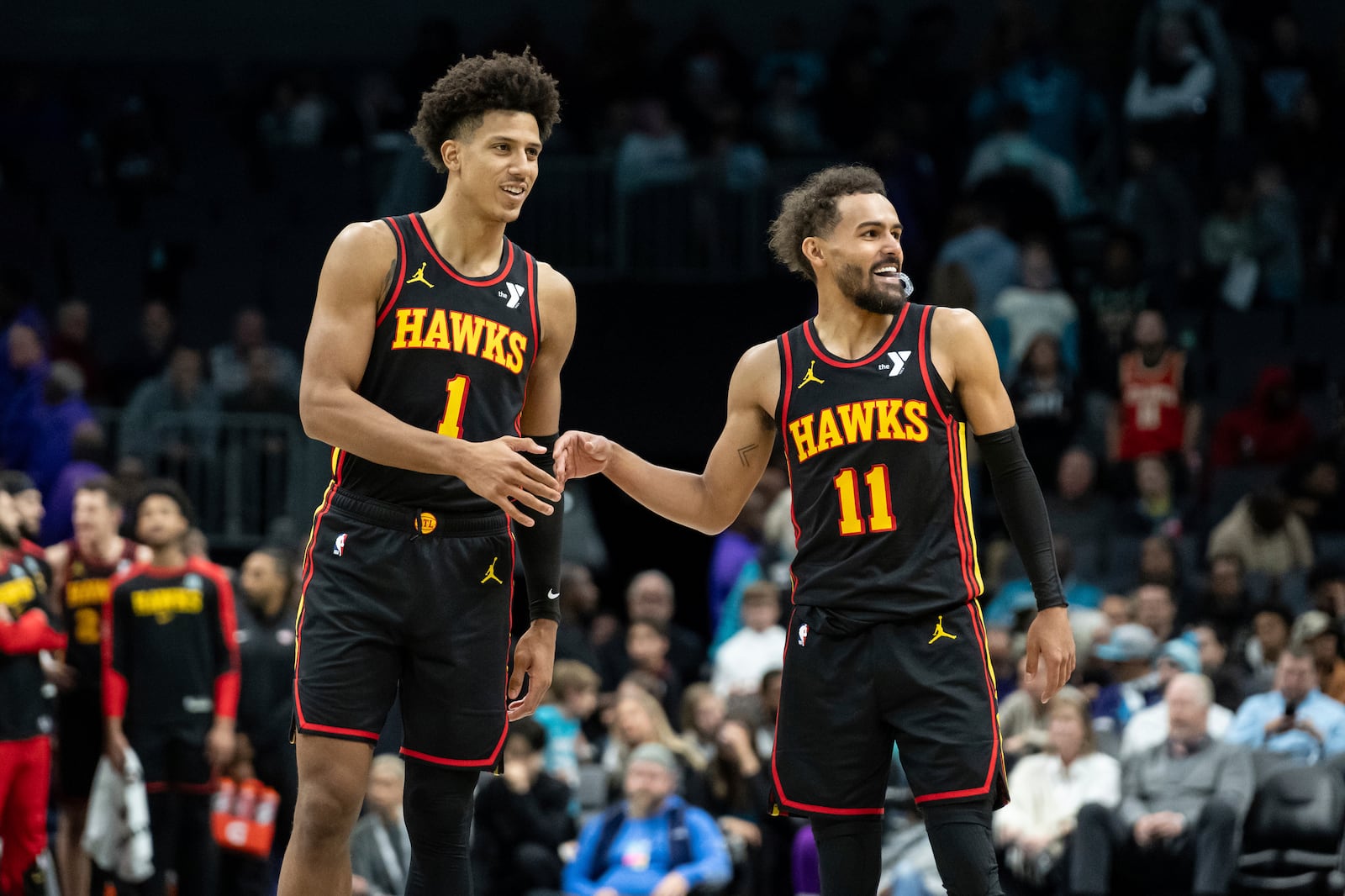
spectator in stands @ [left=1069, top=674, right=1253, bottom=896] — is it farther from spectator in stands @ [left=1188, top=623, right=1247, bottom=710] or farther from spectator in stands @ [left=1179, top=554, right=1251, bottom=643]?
spectator in stands @ [left=1179, top=554, right=1251, bottom=643]

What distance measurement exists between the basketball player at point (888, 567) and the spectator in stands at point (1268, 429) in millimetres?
8104

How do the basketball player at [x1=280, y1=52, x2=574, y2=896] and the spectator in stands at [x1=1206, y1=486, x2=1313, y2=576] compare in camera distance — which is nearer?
the basketball player at [x1=280, y1=52, x2=574, y2=896]

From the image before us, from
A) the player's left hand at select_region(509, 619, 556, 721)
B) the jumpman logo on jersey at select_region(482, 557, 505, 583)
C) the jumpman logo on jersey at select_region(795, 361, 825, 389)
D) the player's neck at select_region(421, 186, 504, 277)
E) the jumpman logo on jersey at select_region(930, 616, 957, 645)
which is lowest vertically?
the player's left hand at select_region(509, 619, 556, 721)

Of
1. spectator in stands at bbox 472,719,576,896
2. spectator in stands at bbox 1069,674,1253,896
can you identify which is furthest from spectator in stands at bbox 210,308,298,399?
spectator in stands at bbox 1069,674,1253,896

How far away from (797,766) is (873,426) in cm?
94

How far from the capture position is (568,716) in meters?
10.5

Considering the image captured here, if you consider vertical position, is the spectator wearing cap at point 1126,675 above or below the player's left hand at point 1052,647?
below

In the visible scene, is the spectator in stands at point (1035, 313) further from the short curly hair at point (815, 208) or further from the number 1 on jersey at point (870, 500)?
the number 1 on jersey at point (870, 500)

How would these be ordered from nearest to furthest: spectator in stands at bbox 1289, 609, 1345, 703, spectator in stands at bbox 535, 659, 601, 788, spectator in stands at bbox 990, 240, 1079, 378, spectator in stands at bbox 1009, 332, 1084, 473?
1. spectator in stands at bbox 1289, 609, 1345, 703
2. spectator in stands at bbox 535, 659, 601, 788
3. spectator in stands at bbox 1009, 332, 1084, 473
4. spectator in stands at bbox 990, 240, 1079, 378

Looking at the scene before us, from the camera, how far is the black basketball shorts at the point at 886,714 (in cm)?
500

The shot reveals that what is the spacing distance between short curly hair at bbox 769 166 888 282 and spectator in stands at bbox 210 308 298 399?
8089 mm

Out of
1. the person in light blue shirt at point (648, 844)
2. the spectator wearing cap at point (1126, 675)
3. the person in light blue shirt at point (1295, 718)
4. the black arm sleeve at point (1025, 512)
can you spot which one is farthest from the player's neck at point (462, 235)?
the spectator wearing cap at point (1126, 675)

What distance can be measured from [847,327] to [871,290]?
0.14m

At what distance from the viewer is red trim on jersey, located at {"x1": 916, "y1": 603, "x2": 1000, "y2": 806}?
16.3 feet
